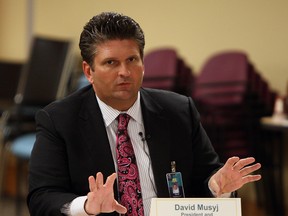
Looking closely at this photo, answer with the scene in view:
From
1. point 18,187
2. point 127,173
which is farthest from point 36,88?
point 127,173

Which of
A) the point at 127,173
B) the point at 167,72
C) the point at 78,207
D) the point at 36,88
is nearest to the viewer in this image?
the point at 78,207

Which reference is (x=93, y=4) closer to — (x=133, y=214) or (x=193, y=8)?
(x=193, y=8)

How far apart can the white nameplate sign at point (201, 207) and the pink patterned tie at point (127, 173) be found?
31 cm

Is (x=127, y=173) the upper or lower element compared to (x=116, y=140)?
lower

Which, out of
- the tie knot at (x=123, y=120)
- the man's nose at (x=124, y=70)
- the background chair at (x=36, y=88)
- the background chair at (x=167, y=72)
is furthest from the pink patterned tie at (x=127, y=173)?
the background chair at (x=167, y=72)

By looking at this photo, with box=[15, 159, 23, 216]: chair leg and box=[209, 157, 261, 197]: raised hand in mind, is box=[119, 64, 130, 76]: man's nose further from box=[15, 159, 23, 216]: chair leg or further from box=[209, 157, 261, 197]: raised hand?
box=[15, 159, 23, 216]: chair leg

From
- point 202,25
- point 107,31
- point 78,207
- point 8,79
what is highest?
point 202,25

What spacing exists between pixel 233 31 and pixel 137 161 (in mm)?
3476

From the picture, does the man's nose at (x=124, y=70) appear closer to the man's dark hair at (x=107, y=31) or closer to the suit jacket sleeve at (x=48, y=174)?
the man's dark hair at (x=107, y=31)

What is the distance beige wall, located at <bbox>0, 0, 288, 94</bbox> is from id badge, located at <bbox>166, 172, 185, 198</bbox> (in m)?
2.96

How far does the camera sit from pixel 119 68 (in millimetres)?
1861

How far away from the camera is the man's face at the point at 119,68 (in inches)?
73.0

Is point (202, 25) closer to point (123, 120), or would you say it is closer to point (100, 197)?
point (123, 120)

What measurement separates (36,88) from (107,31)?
11.4ft
